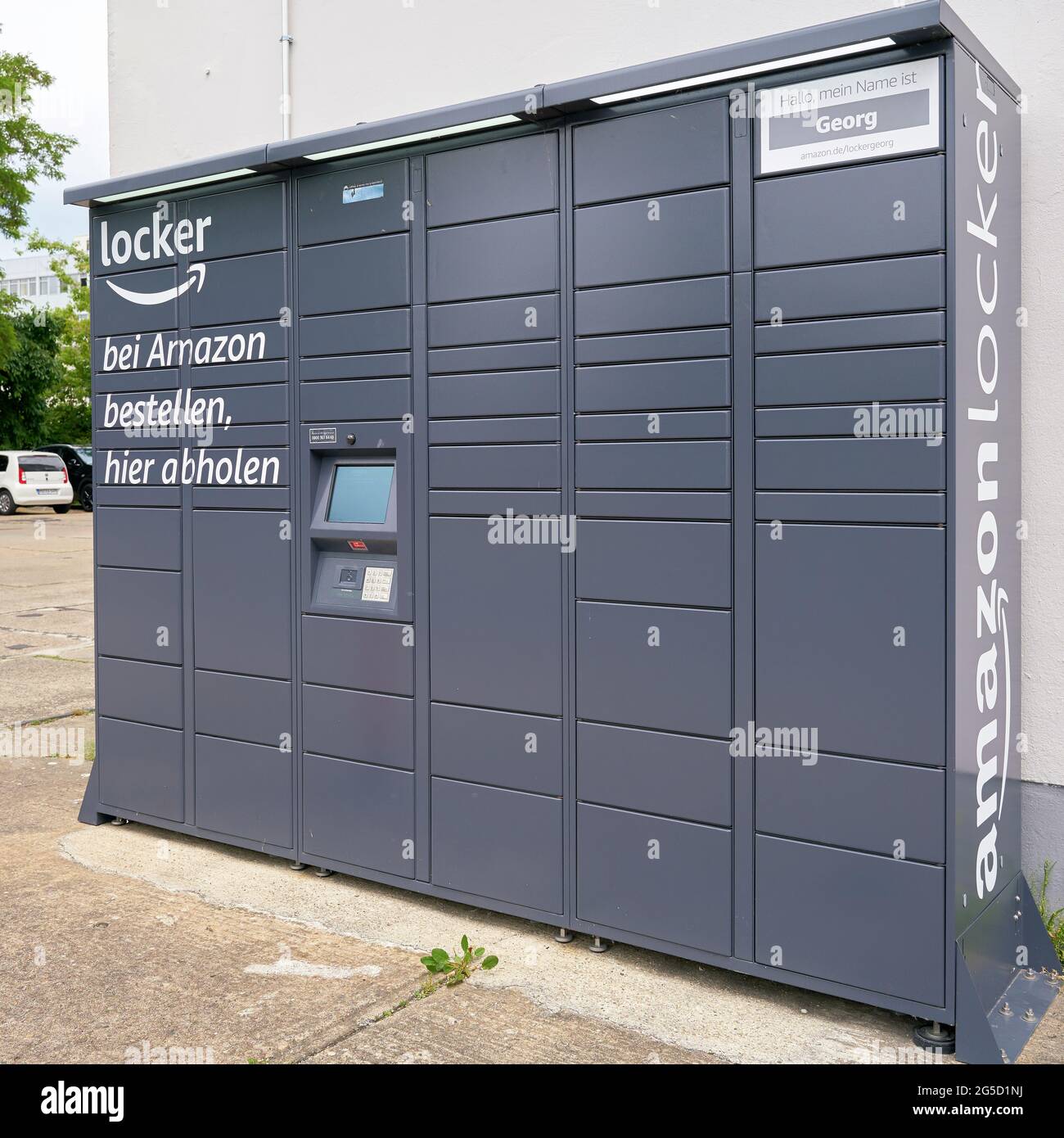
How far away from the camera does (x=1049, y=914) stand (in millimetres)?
4000

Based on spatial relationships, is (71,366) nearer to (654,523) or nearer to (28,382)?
(28,382)

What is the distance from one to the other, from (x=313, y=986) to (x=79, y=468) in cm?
2546

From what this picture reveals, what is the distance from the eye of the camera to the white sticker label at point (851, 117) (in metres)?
3.26

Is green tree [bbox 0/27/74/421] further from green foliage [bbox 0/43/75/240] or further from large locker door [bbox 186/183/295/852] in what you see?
large locker door [bbox 186/183/295/852]

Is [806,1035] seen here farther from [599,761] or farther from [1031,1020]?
[599,761]

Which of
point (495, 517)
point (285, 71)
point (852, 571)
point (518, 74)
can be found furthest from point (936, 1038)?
point (285, 71)

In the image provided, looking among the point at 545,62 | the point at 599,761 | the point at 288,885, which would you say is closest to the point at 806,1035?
the point at 599,761

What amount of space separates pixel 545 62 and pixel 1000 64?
1853mm

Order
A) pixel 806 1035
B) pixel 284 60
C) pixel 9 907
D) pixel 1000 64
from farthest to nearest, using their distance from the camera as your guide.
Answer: pixel 284 60 → pixel 9 907 → pixel 1000 64 → pixel 806 1035

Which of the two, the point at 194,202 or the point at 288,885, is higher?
the point at 194,202

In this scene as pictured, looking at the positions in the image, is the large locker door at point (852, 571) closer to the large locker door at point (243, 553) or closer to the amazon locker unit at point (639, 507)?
the amazon locker unit at point (639, 507)

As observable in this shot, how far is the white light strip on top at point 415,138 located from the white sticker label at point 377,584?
4.96 feet

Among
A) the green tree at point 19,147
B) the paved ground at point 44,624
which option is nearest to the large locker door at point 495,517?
the paved ground at point 44,624

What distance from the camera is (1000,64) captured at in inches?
152
